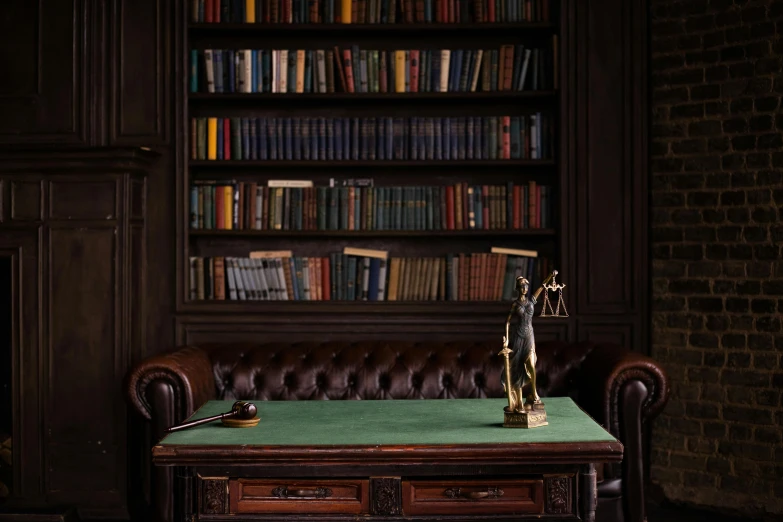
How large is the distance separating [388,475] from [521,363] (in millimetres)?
544

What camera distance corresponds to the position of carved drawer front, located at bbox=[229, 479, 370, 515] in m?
2.71

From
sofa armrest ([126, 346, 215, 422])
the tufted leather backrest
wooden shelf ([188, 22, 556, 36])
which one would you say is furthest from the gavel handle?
wooden shelf ([188, 22, 556, 36])

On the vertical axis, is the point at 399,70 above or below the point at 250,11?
below

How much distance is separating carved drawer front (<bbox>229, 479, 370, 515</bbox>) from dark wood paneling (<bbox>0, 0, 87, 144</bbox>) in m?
3.06

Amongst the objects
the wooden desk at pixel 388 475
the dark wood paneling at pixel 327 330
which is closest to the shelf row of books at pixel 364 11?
the dark wood paneling at pixel 327 330

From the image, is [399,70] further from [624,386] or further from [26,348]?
[26,348]

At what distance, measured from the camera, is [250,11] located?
16.9ft

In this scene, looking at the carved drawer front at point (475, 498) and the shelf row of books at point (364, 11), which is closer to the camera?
the carved drawer front at point (475, 498)

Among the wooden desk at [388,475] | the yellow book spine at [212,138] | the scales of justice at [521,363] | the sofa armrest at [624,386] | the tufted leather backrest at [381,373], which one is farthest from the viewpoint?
the yellow book spine at [212,138]

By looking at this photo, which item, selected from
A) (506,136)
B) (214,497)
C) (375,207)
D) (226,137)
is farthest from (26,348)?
(506,136)

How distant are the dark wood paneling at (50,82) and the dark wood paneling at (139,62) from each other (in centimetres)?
19

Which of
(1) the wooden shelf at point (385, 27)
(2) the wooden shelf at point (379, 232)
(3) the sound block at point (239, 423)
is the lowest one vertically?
(3) the sound block at point (239, 423)

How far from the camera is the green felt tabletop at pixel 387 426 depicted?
2.72 metres

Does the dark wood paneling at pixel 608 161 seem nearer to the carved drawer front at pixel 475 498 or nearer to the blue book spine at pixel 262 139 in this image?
the blue book spine at pixel 262 139
